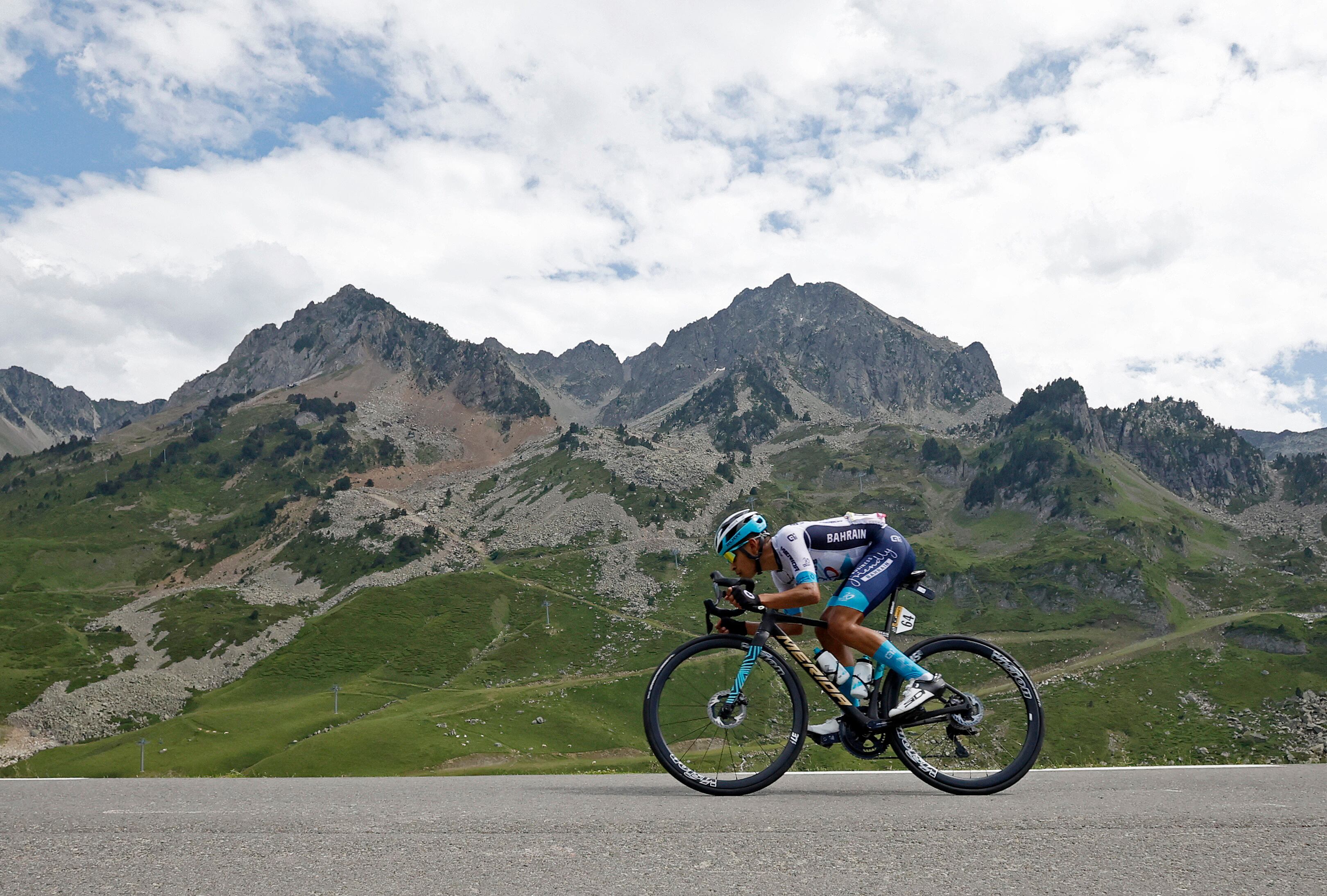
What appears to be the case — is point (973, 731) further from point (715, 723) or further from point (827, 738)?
point (715, 723)

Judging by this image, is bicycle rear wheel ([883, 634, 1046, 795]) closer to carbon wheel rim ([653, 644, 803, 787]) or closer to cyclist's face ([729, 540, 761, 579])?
carbon wheel rim ([653, 644, 803, 787])

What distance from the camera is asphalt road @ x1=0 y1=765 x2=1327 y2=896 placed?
20.5ft

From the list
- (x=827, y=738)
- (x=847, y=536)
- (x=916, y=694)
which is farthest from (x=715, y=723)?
(x=847, y=536)

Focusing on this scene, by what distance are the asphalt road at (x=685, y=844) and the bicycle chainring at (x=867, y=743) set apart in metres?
0.57

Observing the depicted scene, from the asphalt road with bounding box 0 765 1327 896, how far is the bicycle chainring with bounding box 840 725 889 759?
572mm

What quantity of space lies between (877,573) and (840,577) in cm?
58

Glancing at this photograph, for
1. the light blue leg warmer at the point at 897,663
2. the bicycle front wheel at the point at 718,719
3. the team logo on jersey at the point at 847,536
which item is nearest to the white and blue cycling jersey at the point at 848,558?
the team logo on jersey at the point at 847,536

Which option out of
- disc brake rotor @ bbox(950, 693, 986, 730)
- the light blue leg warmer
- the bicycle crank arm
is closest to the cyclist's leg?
the light blue leg warmer

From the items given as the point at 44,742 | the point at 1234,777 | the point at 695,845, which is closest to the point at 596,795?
the point at 695,845

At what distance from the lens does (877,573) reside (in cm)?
1076

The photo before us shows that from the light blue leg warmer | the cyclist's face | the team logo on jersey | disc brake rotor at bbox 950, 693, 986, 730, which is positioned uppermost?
the team logo on jersey

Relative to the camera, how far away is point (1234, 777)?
13.6 m

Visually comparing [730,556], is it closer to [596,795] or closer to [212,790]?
[596,795]

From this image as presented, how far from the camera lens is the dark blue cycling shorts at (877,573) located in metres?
10.5
